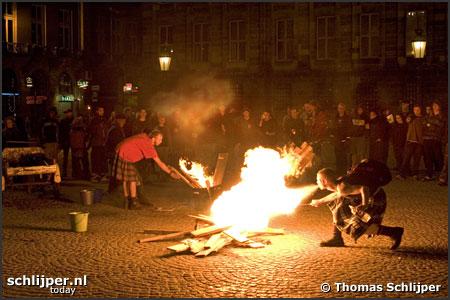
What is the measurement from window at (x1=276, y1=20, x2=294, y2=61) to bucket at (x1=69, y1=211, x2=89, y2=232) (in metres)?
22.7

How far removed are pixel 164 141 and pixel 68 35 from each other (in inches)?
1209

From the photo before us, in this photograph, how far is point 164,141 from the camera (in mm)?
16609

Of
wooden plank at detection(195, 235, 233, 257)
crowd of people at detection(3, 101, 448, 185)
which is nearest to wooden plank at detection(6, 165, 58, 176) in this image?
crowd of people at detection(3, 101, 448, 185)

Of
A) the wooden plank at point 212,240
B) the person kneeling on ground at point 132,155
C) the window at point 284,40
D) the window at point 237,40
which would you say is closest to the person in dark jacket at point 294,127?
the person kneeling on ground at point 132,155

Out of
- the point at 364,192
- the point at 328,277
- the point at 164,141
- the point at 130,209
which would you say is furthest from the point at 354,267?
the point at 164,141

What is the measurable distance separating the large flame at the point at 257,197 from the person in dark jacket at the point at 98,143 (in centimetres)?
684

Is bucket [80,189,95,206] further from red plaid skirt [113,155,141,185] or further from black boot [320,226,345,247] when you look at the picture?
black boot [320,226,345,247]

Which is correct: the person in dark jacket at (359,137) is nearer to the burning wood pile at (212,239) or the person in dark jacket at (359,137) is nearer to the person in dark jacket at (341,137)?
the person in dark jacket at (341,137)

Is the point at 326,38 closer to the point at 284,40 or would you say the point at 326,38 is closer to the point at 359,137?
the point at 284,40

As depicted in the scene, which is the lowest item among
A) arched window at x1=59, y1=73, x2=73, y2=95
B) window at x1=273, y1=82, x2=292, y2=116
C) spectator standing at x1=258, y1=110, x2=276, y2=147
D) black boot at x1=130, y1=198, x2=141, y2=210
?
black boot at x1=130, y1=198, x2=141, y2=210

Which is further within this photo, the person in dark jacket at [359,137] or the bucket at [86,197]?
the person in dark jacket at [359,137]

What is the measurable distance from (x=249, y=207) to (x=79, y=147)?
26.0ft

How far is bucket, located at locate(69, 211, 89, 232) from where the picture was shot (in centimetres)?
978

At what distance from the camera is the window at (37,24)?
42.1m
